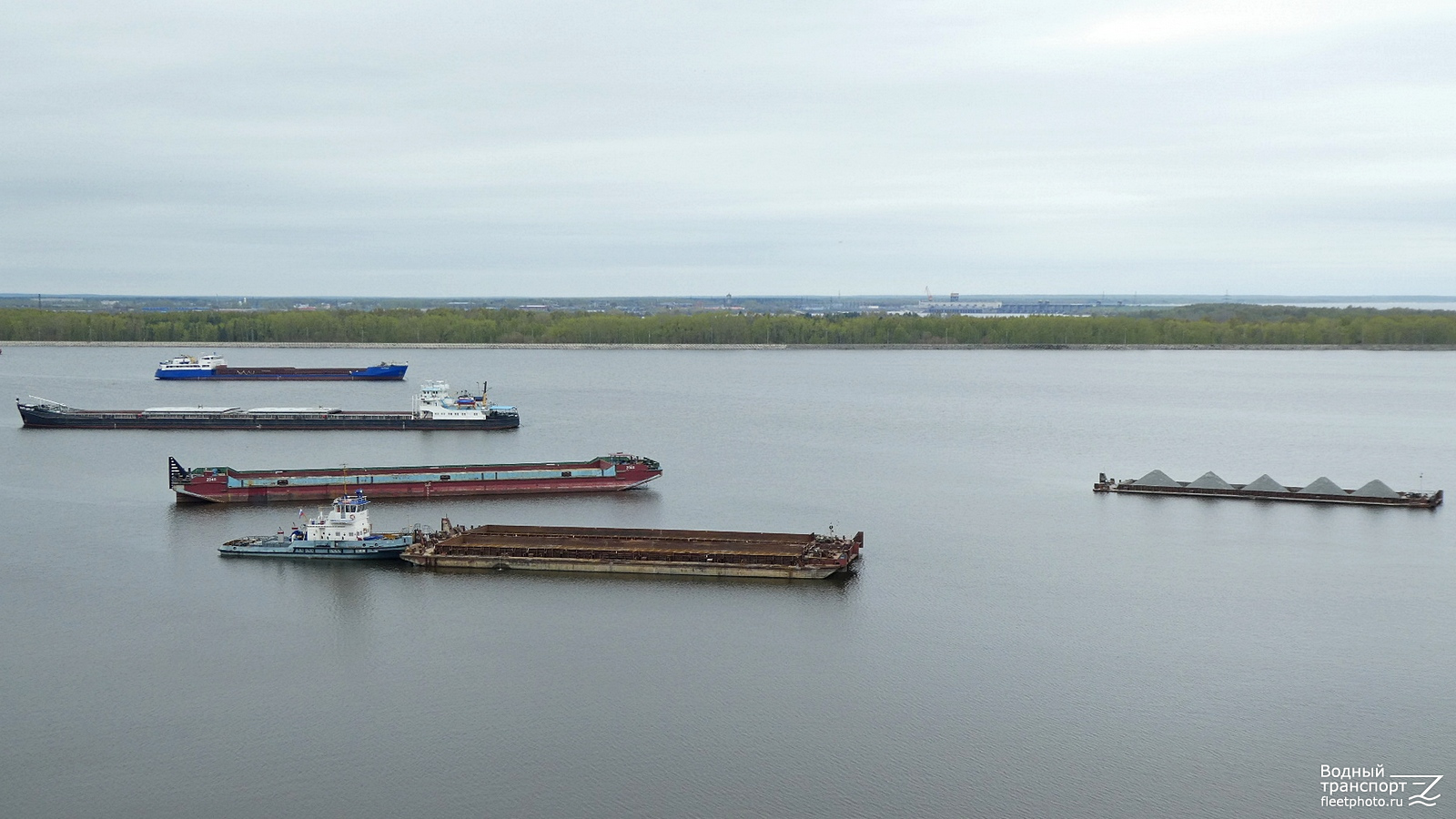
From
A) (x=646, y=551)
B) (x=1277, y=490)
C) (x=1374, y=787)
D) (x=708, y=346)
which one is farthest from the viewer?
(x=708, y=346)

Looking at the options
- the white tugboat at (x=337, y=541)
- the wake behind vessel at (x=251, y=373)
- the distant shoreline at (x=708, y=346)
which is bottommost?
the white tugboat at (x=337, y=541)

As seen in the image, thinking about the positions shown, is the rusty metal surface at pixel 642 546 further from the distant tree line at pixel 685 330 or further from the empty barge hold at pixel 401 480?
the distant tree line at pixel 685 330

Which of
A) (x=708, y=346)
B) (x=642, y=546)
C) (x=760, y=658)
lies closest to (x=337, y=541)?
(x=642, y=546)

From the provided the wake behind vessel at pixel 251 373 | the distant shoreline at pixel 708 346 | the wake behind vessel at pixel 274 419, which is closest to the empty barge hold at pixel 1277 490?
the wake behind vessel at pixel 274 419

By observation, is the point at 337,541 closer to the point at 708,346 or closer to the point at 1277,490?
the point at 1277,490

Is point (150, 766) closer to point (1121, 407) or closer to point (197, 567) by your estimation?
point (197, 567)

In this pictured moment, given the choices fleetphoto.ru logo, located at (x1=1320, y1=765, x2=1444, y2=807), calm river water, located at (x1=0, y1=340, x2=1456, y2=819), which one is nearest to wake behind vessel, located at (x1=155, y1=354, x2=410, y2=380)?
calm river water, located at (x1=0, y1=340, x2=1456, y2=819)
